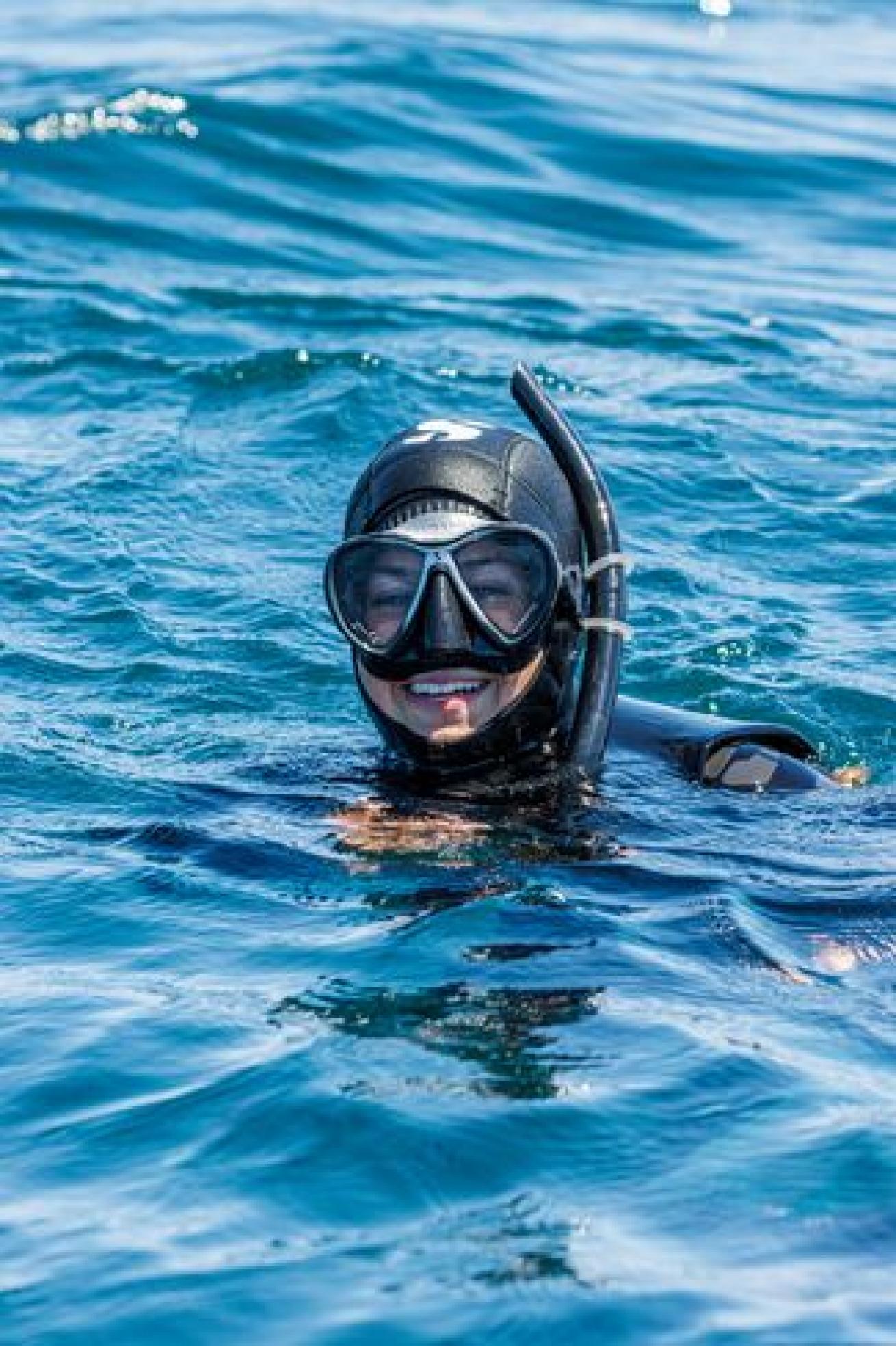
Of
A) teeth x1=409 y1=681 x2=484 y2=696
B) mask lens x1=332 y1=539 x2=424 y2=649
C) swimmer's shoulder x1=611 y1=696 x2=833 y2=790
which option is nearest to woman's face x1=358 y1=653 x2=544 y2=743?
teeth x1=409 y1=681 x2=484 y2=696

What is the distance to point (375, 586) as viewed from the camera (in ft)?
18.7

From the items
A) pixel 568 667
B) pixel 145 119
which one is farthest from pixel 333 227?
pixel 568 667

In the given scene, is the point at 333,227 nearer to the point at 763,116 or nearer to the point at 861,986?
the point at 763,116

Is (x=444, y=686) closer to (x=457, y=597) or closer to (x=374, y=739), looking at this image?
(x=457, y=597)

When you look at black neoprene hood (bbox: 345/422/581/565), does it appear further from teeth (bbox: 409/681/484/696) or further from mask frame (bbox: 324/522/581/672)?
teeth (bbox: 409/681/484/696)

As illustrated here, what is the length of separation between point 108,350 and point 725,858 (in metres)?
5.52

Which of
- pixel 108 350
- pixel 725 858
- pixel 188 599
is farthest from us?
pixel 108 350

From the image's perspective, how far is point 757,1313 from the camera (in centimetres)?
367

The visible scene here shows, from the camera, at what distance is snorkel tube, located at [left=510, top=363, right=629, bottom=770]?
5770mm

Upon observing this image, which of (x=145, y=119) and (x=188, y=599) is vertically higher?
(x=145, y=119)

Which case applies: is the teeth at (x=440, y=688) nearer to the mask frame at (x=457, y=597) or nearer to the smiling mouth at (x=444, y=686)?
the smiling mouth at (x=444, y=686)

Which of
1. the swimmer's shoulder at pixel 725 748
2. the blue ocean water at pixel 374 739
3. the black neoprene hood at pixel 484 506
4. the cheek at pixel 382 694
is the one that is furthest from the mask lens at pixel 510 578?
the swimmer's shoulder at pixel 725 748

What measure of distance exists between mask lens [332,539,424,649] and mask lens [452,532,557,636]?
126 mm

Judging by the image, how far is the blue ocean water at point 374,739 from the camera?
4008 millimetres
